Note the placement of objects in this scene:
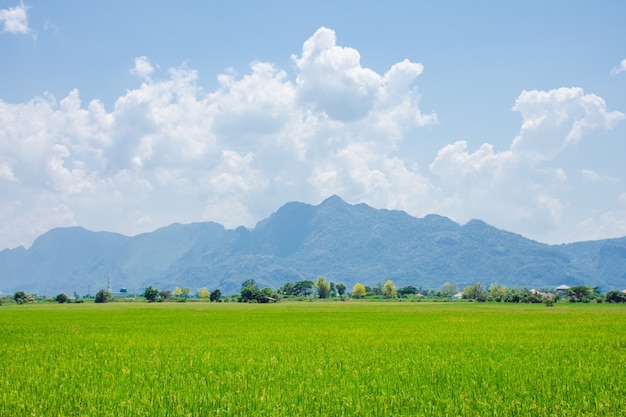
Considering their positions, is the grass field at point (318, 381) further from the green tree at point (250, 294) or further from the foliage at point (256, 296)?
the green tree at point (250, 294)

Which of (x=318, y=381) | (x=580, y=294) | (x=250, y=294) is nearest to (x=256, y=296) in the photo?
(x=250, y=294)

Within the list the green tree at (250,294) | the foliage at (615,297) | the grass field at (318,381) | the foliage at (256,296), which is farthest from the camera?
the green tree at (250,294)

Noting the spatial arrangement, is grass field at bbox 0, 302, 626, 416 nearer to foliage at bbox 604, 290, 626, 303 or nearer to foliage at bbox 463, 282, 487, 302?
foliage at bbox 604, 290, 626, 303

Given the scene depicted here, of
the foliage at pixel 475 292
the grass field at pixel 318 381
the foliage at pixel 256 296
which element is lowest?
the foliage at pixel 475 292

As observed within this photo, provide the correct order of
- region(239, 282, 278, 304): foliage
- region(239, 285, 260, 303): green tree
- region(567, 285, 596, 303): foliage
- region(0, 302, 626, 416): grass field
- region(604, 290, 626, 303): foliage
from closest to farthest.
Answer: region(0, 302, 626, 416): grass field < region(604, 290, 626, 303): foliage < region(567, 285, 596, 303): foliage < region(239, 282, 278, 304): foliage < region(239, 285, 260, 303): green tree

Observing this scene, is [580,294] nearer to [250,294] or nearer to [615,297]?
[615,297]

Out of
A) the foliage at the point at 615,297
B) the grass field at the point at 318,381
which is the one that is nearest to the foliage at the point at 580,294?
the foliage at the point at 615,297

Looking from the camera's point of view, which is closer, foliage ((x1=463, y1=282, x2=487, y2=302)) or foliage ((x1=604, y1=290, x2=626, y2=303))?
foliage ((x1=604, y1=290, x2=626, y2=303))

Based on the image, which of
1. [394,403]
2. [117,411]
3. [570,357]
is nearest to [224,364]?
[117,411]

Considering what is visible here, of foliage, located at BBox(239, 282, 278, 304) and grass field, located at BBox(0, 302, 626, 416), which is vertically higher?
grass field, located at BBox(0, 302, 626, 416)

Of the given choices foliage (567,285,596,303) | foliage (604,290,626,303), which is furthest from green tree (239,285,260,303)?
foliage (604,290,626,303)

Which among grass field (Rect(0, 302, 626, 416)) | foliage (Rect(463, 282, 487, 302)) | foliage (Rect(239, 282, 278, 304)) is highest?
grass field (Rect(0, 302, 626, 416))

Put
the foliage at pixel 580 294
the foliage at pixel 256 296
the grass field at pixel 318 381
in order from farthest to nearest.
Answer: the foliage at pixel 256 296 → the foliage at pixel 580 294 → the grass field at pixel 318 381

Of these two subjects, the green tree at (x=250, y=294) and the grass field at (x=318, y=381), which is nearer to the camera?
the grass field at (x=318, y=381)
